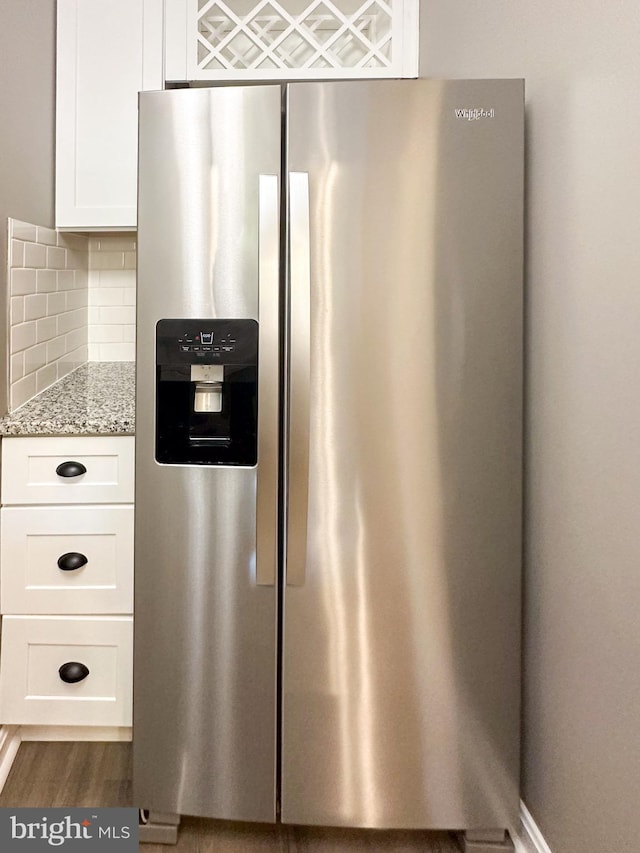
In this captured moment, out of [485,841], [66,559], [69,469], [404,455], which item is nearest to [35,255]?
[69,469]

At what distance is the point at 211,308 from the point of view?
64.1 inches

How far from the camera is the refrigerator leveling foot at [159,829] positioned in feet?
5.73

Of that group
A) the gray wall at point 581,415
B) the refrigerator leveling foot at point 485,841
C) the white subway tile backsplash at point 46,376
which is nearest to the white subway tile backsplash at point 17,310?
the white subway tile backsplash at point 46,376

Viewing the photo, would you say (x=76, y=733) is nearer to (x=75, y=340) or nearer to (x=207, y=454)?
(x=207, y=454)

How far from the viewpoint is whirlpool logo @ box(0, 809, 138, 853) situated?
5.49ft

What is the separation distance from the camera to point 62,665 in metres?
2.06

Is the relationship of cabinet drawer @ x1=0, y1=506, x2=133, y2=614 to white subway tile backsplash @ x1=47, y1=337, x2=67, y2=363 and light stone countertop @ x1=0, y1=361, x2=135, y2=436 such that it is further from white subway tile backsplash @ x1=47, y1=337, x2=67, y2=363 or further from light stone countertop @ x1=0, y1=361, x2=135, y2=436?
white subway tile backsplash @ x1=47, y1=337, x2=67, y2=363

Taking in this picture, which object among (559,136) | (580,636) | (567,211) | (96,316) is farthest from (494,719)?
(96,316)

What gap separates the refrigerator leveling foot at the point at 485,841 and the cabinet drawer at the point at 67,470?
3.78 ft

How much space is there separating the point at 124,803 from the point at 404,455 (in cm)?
111

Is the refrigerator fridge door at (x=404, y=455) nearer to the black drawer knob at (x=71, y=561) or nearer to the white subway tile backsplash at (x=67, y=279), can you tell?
the black drawer knob at (x=71, y=561)

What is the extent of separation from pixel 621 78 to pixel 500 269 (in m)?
0.44

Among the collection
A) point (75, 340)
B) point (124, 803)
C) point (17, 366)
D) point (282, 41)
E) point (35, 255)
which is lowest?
point (124, 803)

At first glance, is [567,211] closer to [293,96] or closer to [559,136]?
[559,136]
